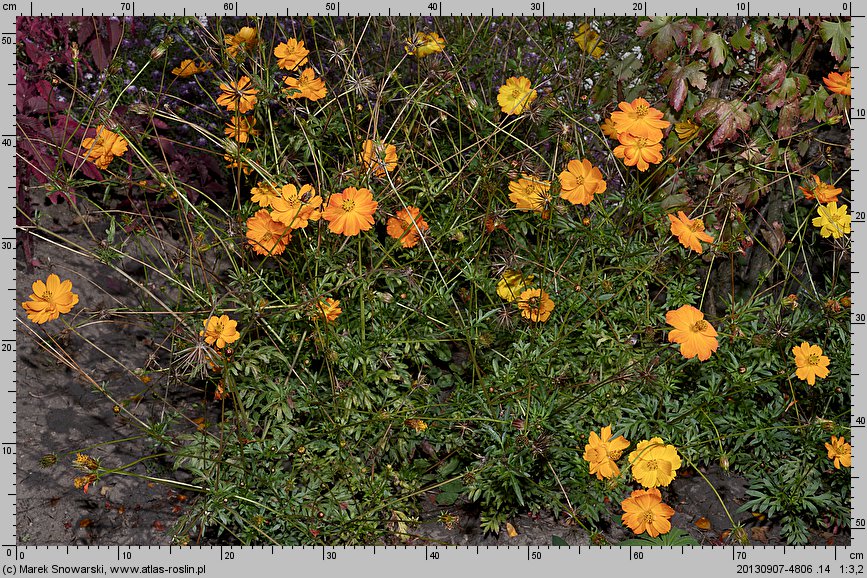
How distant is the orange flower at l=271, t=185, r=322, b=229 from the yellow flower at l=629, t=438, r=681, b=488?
920mm

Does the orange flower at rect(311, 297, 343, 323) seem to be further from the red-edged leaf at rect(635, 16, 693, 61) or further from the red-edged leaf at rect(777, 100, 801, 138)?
the red-edged leaf at rect(777, 100, 801, 138)

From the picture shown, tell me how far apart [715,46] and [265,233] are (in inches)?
51.7

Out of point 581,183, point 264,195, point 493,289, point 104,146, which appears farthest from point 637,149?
point 104,146

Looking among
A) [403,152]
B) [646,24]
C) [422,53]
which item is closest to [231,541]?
[403,152]

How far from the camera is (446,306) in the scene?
196cm

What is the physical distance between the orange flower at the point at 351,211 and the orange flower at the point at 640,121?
65 centimetres

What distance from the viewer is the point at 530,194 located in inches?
78.0

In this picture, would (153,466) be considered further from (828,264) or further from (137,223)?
(828,264)

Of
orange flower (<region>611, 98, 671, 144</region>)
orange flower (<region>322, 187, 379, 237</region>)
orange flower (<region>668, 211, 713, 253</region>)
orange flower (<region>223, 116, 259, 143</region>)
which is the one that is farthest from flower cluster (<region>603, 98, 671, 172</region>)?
orange flower (<region>223, 116, 259, 143</region>)

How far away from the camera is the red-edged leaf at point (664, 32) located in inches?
80.1

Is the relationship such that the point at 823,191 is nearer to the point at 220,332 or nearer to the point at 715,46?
the point at 715,46

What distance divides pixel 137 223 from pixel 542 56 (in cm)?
144

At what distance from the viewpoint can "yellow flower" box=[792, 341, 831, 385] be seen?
5.70 ft

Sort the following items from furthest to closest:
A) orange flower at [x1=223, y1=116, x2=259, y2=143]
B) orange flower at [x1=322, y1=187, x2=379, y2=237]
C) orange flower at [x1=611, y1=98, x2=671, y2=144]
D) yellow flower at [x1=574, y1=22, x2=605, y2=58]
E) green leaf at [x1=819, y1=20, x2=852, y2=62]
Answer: yellow flower at [x1=574, y1=22, x2=605, y2=58] < orange flower at [x1=223, y1=116, x2=259, y2=143] < green leaf at [x1=819, y1=20, x2=852, y2=62] < orange flower at [x1=611, y1=98, x2=671, y2=144] < orange flower at [x1=322, y1=187, x2=379, y2=237]
